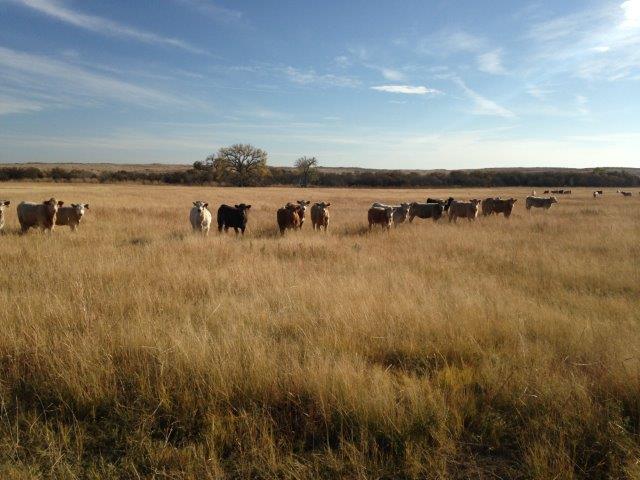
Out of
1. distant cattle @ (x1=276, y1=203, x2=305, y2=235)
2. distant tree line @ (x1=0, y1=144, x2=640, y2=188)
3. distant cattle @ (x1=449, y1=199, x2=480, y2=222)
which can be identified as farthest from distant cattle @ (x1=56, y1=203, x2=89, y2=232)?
distant tree line @ (x1=0, y1=144, x2=640, y2=188)

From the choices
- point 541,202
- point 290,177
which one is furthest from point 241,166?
point 541,202

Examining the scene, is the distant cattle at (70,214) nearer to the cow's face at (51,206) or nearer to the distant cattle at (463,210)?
the cow's face at (51,206)

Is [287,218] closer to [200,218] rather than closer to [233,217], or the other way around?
[233,217]

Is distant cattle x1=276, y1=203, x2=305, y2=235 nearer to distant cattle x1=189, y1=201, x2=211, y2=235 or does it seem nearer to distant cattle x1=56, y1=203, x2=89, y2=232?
distant cattle x1=189, y1=201, x2=211, y2=235

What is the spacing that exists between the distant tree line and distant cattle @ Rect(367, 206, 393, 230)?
65.8 metres

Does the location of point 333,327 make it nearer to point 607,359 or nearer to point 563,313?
point 607,359

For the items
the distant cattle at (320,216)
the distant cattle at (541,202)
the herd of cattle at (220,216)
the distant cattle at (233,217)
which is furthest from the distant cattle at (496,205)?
the distant cattle at (233,217)

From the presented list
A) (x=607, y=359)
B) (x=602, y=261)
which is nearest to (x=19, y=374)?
(x=607, y=359)

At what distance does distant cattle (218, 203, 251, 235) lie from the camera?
1565 centimetres

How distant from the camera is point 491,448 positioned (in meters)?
2.98

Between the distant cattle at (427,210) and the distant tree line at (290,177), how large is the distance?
61.4 m

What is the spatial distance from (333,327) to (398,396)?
1.61 meters

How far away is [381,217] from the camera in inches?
686

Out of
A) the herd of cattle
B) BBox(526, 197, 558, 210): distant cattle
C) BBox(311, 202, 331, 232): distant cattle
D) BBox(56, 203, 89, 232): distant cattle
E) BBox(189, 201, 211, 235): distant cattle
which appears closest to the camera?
the herd of cattle
